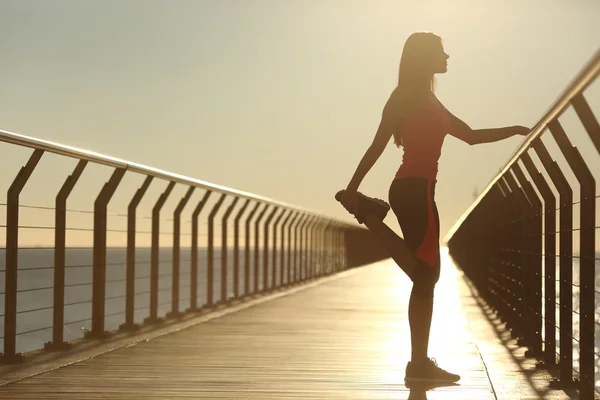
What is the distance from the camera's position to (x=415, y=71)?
4418 millimetres

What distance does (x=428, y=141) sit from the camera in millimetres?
4391

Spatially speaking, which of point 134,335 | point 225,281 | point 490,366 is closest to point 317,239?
point 225,281

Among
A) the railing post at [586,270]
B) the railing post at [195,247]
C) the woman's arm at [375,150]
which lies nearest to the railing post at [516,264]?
the woman's arm at [375,150]

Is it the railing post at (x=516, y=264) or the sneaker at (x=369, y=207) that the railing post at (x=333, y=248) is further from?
the sneaker at (x=369, y=207)

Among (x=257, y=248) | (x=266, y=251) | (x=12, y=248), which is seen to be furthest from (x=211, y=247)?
(x=12, y=248)

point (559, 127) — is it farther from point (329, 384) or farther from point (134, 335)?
point (134, 335)

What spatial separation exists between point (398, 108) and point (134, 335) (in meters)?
2.67

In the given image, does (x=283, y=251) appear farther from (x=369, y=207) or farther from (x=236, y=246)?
(x=369, y=207)

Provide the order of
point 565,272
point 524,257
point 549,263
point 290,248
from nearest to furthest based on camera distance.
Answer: point 565,272
point 549,263
point 524,257
point 290,248

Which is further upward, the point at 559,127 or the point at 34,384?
the point at 559,127

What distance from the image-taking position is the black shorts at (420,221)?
→ 4.36 m

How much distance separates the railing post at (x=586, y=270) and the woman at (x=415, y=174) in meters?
0.86

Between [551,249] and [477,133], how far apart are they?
593 mm

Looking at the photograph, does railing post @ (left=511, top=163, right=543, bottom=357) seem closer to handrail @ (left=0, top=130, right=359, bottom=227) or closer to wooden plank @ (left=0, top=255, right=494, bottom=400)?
wooden plank @ (left=0, top=255, right=494, bottom=400)
